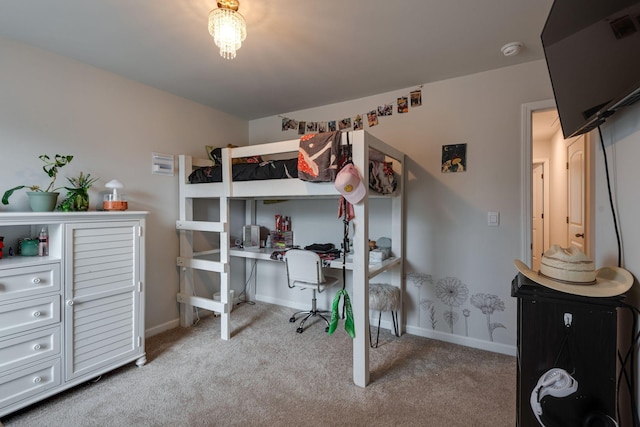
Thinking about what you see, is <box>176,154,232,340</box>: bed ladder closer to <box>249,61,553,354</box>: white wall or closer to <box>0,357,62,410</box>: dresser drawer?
<box>0,357,62,410</box>: dresser drawer

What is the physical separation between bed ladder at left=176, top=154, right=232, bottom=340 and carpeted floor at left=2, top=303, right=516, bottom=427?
291 millimetres

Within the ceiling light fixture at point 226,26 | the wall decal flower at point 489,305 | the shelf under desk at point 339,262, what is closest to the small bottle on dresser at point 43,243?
the shelf under desk at point 339,262

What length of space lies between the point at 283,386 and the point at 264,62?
240 cm

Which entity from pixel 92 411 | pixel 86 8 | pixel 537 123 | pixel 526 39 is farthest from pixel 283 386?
pixel 537 123

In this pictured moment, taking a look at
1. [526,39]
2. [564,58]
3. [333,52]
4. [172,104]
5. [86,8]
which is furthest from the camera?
[172,104]

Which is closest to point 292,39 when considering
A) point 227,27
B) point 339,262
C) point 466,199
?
point 227,27

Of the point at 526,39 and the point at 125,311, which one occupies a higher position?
the point at 526,39

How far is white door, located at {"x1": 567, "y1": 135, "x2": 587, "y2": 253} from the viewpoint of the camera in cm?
291

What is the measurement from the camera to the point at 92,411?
1797 millimetres

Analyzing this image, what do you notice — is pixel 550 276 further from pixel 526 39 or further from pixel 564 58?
pixel 526 39

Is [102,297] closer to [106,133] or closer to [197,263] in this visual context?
[197,263]

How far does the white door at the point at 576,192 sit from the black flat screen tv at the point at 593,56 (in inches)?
81.3

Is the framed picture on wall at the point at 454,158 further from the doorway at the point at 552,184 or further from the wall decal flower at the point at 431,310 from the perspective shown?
the wall decal flower at the point at 431,310

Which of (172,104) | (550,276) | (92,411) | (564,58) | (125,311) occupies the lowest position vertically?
(92,411)
